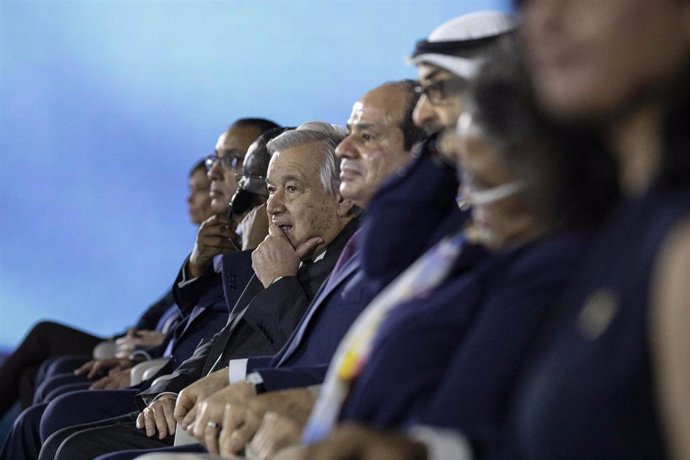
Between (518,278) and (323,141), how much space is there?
6.92 feet

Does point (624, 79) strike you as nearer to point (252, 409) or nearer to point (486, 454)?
point (486, 454)

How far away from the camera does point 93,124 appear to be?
798 centimetres

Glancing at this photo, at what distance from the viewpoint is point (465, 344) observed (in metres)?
1.68

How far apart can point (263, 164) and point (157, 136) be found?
3568 mm

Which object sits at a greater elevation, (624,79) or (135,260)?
(624,79)

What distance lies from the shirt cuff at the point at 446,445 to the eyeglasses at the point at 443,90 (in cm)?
95

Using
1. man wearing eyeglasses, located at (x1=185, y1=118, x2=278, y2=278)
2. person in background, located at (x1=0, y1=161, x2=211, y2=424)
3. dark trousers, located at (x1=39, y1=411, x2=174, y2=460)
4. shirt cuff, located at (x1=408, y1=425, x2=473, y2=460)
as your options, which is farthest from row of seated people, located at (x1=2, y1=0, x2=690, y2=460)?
person in background, located at (x1=0, y1=161, x2=211, y2=424)

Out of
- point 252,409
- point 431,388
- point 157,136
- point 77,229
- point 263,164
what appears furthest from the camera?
point 77,229

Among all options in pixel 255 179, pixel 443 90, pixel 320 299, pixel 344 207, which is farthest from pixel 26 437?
pixel 443 90

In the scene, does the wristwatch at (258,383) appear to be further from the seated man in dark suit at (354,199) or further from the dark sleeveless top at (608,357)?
the dark sleeveless top at (608,357)

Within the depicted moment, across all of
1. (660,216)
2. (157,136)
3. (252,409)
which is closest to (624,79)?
(660,216)

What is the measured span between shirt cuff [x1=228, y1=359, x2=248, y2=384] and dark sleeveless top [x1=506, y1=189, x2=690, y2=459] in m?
1.48

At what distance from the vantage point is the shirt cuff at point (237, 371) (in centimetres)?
287

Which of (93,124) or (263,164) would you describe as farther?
(93,124)
